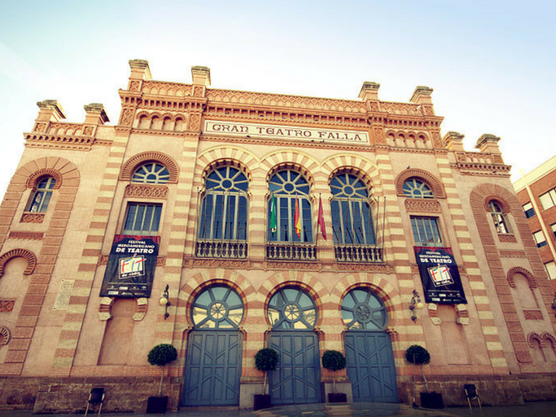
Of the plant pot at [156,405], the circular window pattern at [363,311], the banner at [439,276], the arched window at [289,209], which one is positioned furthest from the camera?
the arched window at [289,209]

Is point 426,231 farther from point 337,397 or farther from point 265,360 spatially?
point 265,360

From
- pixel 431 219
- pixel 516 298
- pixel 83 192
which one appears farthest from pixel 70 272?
pixel 516 298

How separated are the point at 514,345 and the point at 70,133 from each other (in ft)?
82.4

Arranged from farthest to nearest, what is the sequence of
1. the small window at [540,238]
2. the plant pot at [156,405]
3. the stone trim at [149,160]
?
1. the small window at [540,238]
2. the stone trim at [149,160]
3. the plant pot at [156,405]

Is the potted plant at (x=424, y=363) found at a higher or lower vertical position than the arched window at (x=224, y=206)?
lower

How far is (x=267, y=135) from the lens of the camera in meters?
18.7

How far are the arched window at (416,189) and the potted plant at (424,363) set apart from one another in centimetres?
818

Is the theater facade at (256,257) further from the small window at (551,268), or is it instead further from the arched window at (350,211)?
the small window at (551,268)

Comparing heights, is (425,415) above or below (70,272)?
below

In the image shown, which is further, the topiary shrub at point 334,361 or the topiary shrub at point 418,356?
the topiary shrub at point 418,356

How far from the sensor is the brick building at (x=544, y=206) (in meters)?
27.5

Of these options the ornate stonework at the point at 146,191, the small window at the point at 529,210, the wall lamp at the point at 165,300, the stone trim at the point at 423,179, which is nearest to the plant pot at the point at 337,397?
the wall lamp at the point at 165,300

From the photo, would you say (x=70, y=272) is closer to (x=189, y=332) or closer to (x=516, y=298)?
(x=189, y=332)

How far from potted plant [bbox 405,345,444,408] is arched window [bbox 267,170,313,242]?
264 inches
